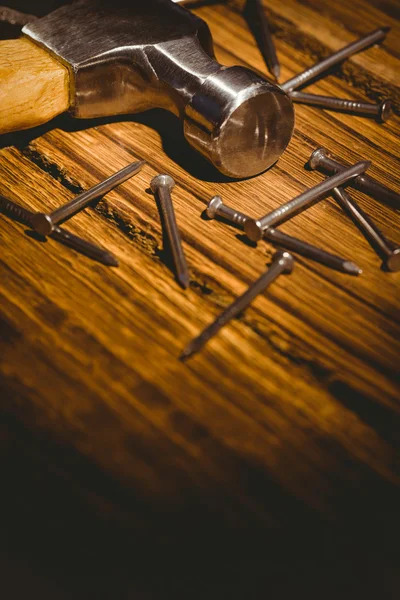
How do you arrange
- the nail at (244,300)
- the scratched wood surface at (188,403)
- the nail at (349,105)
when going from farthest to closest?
the nail at (349,105)
the nail at (244,300)
the scratched wood surface at (188,403)

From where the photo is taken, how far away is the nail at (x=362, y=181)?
1254 millimetres

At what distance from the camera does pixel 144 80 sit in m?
1.25

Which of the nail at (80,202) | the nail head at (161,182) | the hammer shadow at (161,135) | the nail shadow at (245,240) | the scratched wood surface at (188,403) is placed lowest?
the scratched wood surface at (188,403)

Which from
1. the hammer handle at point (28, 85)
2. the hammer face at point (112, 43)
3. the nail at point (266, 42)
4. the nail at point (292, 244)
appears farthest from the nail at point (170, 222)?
the nail at point (266, 42)

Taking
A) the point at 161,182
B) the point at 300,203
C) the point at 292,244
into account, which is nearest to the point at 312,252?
the point at 292,244

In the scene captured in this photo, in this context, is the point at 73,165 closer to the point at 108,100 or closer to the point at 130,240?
the point at 108,100

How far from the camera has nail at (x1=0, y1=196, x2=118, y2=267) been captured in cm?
103

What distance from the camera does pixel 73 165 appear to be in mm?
1261

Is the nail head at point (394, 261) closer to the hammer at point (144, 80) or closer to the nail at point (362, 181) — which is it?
the nail at point (362, 181)

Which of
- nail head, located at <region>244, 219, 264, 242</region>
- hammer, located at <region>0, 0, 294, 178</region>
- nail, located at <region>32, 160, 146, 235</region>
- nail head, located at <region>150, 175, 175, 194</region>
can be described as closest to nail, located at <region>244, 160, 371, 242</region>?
nail head, located at <region>244, 219, 264, 242</region>

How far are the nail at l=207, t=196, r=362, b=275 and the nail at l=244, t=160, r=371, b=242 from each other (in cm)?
3

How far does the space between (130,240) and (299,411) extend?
1.82 ft

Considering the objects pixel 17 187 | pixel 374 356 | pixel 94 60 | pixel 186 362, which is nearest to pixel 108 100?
pixel 94 60

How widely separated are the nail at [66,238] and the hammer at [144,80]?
0.20m
